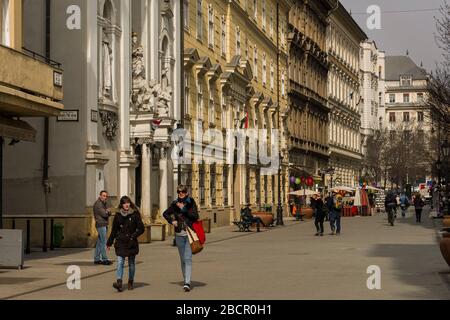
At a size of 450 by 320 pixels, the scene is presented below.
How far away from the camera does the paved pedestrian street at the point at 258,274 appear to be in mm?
15094

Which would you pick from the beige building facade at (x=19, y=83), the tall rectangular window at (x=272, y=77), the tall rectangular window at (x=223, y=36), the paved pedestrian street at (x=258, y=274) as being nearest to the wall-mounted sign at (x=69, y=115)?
the beige building facade at (x=19, y=83)

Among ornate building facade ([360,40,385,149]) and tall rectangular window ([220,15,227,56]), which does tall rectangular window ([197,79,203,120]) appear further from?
ornate building facade ([360,40,385,149])

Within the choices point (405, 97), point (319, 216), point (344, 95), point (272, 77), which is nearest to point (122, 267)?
point (319, 216)

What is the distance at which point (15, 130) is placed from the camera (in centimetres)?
2294

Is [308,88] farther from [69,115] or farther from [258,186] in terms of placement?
[69,115]

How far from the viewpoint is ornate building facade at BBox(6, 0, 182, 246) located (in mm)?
28016

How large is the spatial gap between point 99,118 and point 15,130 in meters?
6.75

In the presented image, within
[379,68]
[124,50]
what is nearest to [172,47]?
[124,50]

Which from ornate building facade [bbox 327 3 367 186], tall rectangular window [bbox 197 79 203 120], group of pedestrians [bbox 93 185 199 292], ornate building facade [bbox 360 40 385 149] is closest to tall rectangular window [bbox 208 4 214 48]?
tall rectangular window [bbox 197 79 203 120]

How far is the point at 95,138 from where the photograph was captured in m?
28.6

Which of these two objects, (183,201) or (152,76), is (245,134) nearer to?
(152,76)

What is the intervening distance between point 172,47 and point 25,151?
11604mm

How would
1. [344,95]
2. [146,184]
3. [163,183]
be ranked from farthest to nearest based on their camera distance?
[344,95] < [163,183] < [146,184]

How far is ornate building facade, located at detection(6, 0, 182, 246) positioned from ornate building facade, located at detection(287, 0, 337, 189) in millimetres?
33839
